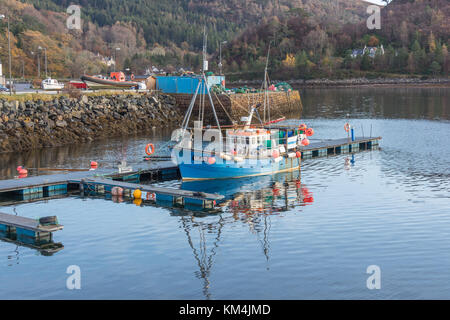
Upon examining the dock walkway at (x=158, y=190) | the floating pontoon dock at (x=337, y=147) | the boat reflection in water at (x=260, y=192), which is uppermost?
the floating pontoon dock at (x=337, y=147)

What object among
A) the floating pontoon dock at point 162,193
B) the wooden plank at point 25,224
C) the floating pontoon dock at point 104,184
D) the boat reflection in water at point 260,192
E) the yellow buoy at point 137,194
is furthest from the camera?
the yellow buoy at point 137,194

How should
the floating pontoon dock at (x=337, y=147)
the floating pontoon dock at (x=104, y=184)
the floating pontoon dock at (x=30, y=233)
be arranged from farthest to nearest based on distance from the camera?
the floating pontoon dock at (x=337, y=147), the floating pontoon dock at (x=104, y=184), the floating pontoon dock at (x=30, y=233)

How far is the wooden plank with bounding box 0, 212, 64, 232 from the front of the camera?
31.1 metres

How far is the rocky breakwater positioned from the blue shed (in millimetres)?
7198

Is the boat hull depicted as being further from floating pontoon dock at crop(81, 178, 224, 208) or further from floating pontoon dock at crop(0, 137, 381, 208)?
floating pontoon dock at crop(81, 178, 224, 208)

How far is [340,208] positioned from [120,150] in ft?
97.4

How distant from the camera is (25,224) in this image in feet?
105

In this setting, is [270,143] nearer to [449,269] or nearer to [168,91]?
[449,269]

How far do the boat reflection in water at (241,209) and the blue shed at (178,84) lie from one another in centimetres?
4580

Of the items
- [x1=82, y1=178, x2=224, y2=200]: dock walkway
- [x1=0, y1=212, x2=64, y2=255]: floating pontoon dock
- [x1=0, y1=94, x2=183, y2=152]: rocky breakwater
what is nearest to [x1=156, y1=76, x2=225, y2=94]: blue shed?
[x1=0, y1=94, x2=183, y2=152]: rocky breakwater

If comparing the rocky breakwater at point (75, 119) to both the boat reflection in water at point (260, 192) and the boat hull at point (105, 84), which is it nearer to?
the boat hull at point (105, 84)

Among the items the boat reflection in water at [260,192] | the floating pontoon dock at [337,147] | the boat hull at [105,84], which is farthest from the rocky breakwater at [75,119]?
the floating pontoon dock at [337,147]

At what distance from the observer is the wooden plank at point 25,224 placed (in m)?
31.1
